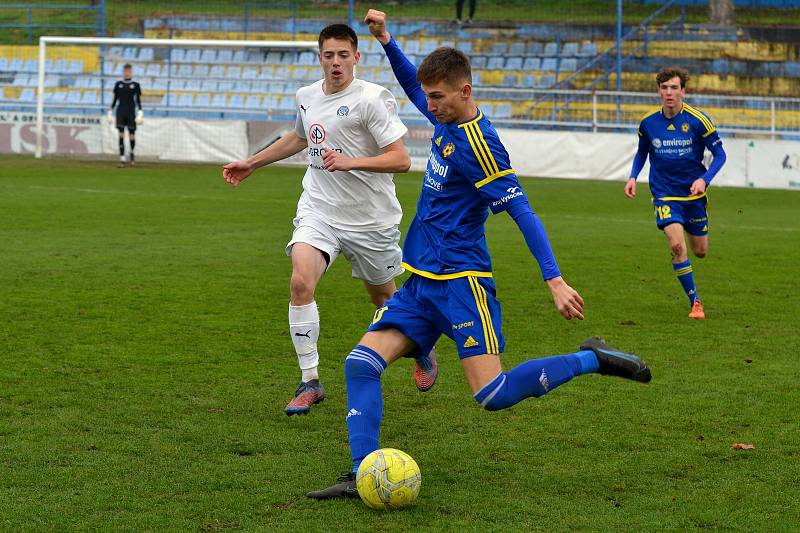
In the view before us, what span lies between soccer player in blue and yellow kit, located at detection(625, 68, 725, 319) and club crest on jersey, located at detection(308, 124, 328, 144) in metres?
4.45

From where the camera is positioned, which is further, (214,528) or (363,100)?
(363,100)

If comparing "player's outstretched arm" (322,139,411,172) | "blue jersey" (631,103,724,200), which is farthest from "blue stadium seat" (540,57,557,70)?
"player's outstretched arm" (322,139,411,172)

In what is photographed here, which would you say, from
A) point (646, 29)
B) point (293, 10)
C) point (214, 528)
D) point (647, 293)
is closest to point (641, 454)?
point (214, 528)

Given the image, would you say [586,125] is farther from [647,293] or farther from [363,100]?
[363,100]

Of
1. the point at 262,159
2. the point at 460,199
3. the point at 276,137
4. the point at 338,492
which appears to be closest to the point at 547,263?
the point at 460,199

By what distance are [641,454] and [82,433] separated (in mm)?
2764

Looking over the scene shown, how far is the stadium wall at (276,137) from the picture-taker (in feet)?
81.0

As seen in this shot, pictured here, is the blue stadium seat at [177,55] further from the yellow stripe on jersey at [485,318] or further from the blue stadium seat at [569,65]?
the yellow stripe on jersey at [485,318]

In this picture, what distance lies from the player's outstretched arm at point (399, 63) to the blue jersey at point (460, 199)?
0.90 m

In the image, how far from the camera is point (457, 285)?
16.8ft

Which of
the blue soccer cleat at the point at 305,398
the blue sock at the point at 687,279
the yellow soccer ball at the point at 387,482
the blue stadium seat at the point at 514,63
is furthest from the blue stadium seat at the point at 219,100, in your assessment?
the yellow soccer ball at the point at 387,482

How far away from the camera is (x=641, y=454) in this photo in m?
5.68

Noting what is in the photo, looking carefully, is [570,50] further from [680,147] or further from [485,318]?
[485,318]

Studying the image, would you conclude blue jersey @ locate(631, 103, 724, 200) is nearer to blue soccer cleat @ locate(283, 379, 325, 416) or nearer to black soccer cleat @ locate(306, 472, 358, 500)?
blue soccer cleat @ locate(283, 379, 325, 416)
